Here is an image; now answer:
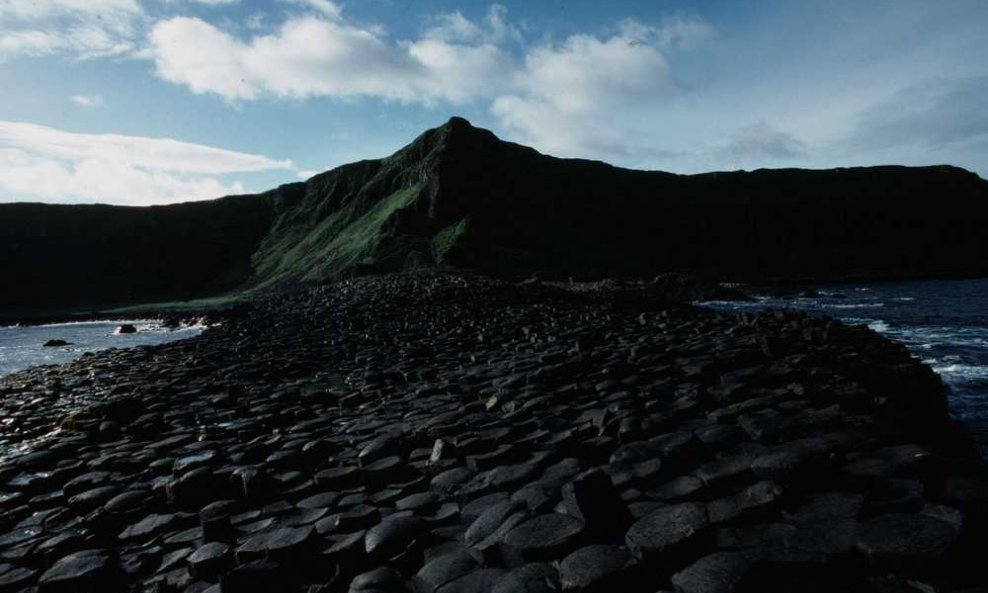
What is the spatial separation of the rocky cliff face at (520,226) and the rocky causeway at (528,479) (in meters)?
59.0

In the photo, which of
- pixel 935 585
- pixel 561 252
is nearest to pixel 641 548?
pixel 935 585

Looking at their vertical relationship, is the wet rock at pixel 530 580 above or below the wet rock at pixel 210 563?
above

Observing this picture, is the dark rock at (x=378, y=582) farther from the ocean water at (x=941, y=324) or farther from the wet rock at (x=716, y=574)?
the ocean water at (x=941, y=324)

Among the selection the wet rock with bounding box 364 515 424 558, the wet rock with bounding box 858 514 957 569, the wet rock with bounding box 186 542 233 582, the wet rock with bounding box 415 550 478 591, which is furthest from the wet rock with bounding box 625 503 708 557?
the wet rock with bounding box 186 542 233 582

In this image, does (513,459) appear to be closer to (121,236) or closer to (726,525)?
(726,525)

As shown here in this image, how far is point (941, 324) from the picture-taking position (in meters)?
28.8

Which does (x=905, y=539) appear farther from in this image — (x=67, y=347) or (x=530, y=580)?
(x=67, y=347)

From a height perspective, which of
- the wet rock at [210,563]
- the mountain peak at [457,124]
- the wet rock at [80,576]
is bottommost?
the wet rock at [80,576]

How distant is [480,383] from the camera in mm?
11484

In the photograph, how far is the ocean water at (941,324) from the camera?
1391cm

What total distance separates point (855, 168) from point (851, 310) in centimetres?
7843

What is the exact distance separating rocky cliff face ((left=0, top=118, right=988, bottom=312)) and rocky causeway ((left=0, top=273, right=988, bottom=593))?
194ft

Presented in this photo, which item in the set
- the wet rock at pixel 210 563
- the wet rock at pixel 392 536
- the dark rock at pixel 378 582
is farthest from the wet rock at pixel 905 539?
the wet rock at pixel 210 563

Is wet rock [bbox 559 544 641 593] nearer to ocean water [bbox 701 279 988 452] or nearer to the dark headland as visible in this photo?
the dark headland
